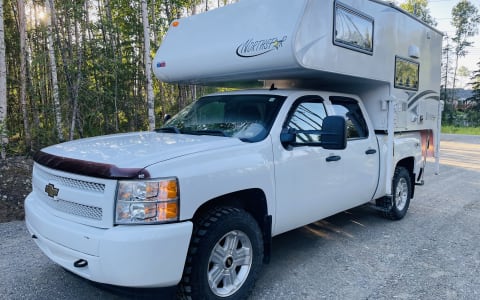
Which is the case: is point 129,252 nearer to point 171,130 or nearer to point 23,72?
point 171,130

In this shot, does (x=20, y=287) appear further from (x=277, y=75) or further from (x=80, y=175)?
(x=277, y=75)

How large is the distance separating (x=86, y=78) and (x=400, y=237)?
814cm

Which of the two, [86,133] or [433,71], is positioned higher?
[433,71]

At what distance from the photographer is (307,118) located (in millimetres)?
3844

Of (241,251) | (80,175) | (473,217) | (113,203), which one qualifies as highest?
(80,175)

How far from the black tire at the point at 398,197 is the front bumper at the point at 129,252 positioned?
3863 mm

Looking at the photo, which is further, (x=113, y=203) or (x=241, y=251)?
(x=241, y=251)

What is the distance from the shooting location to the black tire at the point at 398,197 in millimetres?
5336

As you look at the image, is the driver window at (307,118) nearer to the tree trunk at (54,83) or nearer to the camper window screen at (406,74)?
the camper window screen at (406,74)

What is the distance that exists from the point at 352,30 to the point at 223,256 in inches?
119

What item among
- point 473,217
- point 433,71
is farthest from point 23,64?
point 473,217

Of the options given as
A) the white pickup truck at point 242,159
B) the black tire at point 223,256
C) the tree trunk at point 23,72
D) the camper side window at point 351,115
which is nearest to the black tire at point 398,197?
the white pickup truck at point 242,159

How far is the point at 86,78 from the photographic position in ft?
30.0

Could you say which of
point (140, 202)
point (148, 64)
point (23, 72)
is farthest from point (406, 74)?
point (23, 72)
